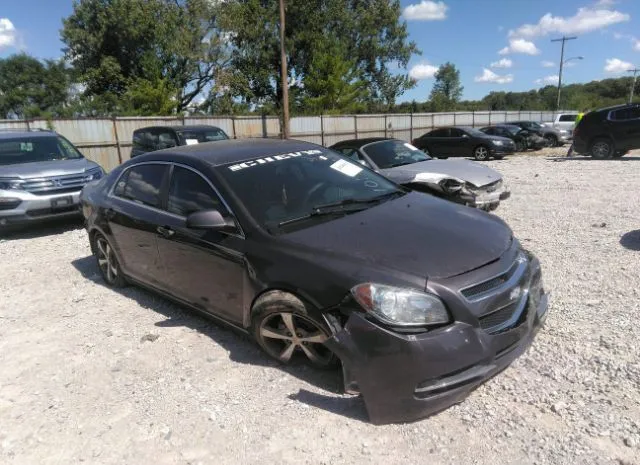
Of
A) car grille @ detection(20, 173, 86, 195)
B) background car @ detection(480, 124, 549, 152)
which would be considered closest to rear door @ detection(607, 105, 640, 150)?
background car @ detection(480, 124, 549, 152)

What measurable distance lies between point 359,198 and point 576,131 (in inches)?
602

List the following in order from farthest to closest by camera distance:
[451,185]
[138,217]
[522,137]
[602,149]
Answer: [522,137] → [602,149] → [451,185] → [138,217]

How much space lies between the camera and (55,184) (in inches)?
306

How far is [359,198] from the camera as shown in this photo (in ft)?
12.1

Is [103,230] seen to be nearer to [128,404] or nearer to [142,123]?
[128,404]

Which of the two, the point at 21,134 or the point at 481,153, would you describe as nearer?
the point at 21,134

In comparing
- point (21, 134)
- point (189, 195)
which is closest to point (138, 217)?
point (189, 195)

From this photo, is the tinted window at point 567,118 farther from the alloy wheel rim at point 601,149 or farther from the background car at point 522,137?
the alloy wheel rim at point 601,149

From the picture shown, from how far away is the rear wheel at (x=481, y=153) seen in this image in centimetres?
1834

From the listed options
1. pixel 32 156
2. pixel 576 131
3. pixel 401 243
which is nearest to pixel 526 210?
pixel 401 243

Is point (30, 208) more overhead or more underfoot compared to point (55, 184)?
more underfoot

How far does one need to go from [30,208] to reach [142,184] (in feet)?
14.0

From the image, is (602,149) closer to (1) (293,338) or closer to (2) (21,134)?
(1) (293,338)

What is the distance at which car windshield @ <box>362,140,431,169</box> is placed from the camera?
8.10 metres
